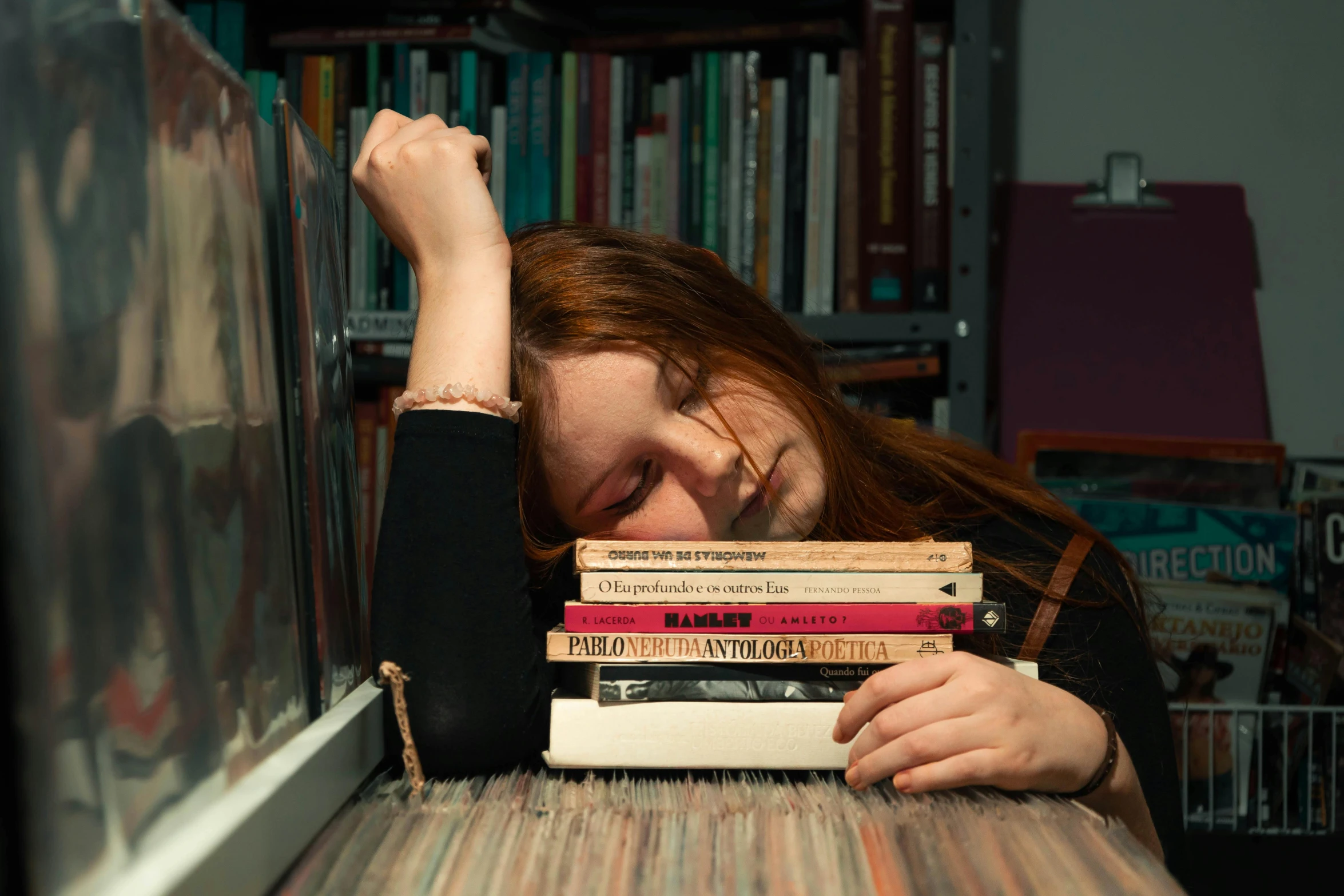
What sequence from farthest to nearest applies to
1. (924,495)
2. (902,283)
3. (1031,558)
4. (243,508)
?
(902,283)
(924,495)
(1031,558)
(243,508)

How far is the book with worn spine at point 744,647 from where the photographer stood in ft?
1.77

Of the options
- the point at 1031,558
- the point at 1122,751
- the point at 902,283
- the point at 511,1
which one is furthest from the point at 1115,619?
the point at 511,1

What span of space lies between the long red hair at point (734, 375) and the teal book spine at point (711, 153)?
0.48m

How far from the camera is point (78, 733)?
0.90ft

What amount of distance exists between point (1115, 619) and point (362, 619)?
0.59 m

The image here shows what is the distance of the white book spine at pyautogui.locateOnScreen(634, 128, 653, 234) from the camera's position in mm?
1378

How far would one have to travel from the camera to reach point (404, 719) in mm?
517

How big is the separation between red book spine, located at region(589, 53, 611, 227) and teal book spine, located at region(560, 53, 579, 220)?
0.09ft

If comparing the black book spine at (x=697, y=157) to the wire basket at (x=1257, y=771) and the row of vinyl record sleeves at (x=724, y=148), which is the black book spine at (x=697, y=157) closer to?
the row of vinyl record sleeves at (x=724, y=148)

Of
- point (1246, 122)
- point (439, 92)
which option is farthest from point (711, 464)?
point (1246, 122)

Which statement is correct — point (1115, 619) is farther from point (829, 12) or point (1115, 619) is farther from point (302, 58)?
point (302, 58)

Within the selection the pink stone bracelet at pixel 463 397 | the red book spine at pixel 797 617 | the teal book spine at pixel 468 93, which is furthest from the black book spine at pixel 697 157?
the red book spine at pixel 797 617

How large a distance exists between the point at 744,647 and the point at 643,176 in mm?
998

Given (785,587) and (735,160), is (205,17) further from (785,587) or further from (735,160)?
(785,587)
